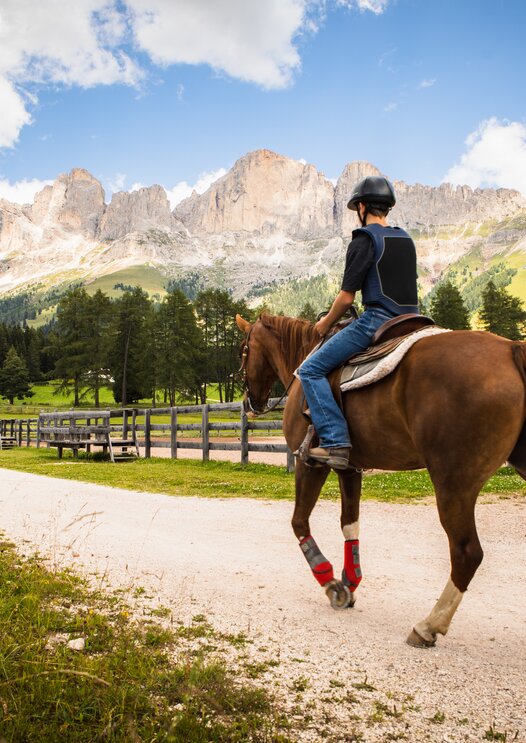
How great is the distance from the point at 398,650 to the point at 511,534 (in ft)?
16.1

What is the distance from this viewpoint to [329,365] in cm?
482

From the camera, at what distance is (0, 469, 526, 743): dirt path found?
2916 millimetres

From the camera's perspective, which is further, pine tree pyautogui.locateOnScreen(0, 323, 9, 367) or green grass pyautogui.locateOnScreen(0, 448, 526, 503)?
pine tree pyautogui.locateOnScreen(0, 323, 9, 367)

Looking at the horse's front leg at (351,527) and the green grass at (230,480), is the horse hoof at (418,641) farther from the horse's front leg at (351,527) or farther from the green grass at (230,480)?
the green grass at (230,480)

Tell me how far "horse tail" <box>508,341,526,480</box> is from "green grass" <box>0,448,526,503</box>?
769 cm

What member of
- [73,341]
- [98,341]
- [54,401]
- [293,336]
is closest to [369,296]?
[293,336]

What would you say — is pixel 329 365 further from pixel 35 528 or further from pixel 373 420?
pixel 35 528

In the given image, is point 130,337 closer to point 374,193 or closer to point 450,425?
point 374,193

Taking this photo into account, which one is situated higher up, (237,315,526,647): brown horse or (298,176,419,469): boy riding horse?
(298,176,419,469): boy riding horse

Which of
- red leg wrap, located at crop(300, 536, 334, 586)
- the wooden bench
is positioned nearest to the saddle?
red leg wrap, located at crop(300, 536, 334, 586)

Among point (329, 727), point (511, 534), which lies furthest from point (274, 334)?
point (511, 534)

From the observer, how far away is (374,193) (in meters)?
5.00

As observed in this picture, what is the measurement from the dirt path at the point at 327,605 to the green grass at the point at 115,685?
12.9 inches

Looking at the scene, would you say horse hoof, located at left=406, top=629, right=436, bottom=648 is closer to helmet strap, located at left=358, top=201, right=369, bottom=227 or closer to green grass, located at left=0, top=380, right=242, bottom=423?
helmet strap, located at left=358, top=201, right=369, bottom=227
